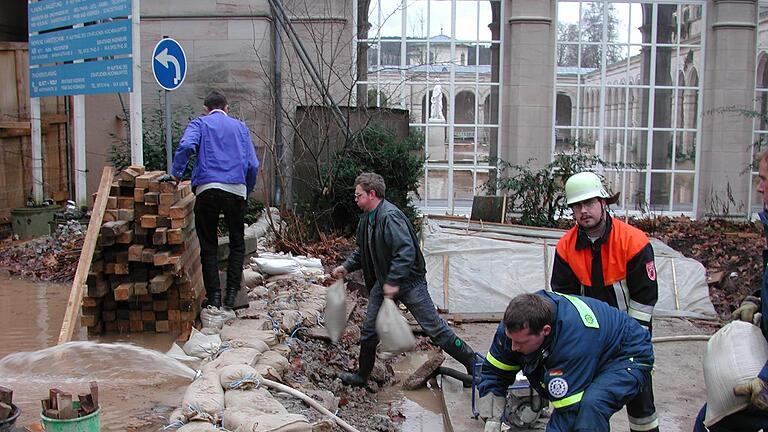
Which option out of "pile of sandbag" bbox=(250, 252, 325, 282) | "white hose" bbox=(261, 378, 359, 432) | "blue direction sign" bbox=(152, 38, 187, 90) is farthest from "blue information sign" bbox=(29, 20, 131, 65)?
"white hose" bbox=(261, 378, 359, 432)

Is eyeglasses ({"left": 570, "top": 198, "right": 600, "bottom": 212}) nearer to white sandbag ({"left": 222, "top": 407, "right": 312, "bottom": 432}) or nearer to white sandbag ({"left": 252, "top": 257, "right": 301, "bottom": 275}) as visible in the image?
white sandbag ({"left": 222, "top": 407, "right": 312, "bottom": 432})

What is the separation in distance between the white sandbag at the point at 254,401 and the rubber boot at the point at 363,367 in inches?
54.4

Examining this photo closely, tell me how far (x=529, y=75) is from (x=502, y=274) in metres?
6.25

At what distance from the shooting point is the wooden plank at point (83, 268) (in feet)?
18.7

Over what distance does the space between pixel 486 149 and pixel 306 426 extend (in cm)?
1104

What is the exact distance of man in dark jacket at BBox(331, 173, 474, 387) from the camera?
587 cm

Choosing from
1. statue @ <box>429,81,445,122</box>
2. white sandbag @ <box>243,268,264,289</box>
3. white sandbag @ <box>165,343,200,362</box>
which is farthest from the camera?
statue @ <box>429,81,445,122</box>

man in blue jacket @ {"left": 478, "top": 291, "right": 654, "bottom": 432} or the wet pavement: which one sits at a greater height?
man in blue jacket @ {"left": 478, "top": 291, "right": 654, "bottom": 432}

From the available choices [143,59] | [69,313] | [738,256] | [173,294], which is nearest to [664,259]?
[738,256]

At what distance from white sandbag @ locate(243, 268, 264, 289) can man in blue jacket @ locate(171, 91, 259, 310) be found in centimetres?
111

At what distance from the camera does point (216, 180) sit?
6.50m

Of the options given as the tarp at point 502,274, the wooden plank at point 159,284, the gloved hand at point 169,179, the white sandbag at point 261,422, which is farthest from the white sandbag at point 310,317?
the white sandbag at point 261,422

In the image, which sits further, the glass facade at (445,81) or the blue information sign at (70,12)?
the glass facade at (445,81)

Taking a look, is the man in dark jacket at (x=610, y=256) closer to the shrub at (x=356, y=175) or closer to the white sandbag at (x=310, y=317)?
the white sandbag at (x=310, y=317)
